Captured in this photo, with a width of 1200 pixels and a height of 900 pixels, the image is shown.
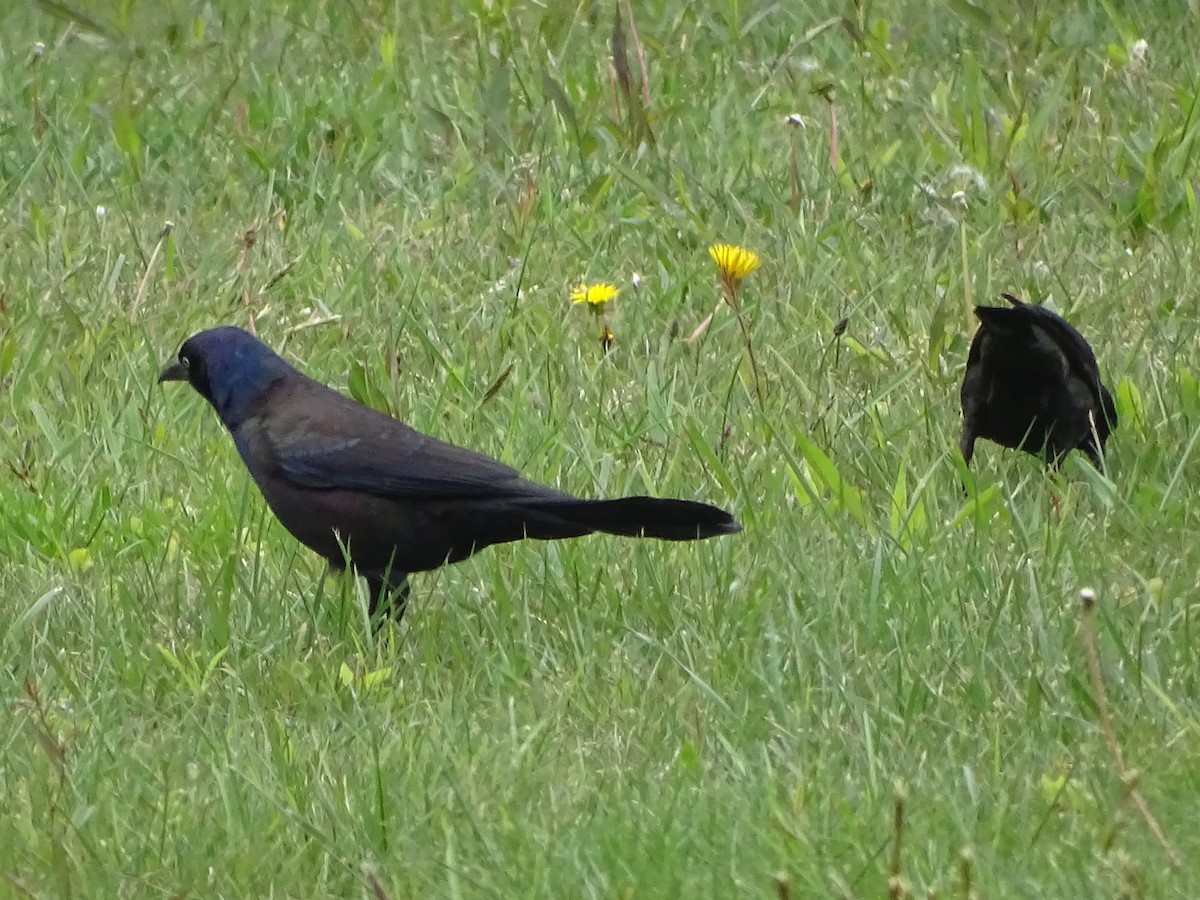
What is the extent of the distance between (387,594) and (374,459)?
0.99 feet

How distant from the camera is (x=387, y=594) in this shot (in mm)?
4348

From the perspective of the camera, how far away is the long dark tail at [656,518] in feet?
13.0

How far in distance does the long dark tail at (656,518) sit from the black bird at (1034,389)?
45.0 inches

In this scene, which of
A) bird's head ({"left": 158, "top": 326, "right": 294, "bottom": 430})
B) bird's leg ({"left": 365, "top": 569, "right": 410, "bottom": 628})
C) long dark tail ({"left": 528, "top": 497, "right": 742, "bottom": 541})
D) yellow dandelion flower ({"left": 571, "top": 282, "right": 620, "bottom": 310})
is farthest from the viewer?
yellow dandelion flower ({"left": 571, "top": 282, "right": 620, "bottom": 310})

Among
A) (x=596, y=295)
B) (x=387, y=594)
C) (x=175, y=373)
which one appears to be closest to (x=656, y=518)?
(x=387, y=594)

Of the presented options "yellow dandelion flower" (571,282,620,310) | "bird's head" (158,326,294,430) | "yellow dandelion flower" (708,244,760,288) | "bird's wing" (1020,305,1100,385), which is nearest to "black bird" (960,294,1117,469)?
"bird's wing" (1020,305,1100,385)

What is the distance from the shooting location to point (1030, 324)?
4.89 meters

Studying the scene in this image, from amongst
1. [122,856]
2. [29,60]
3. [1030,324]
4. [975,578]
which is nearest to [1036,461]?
[1030,324]

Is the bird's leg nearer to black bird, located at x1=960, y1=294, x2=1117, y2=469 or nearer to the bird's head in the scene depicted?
the bird's head

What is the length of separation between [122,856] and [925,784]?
1204 millimetres

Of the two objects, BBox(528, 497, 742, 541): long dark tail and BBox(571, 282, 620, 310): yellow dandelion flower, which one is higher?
BBox(528, 497, 742, 541): long dark tail

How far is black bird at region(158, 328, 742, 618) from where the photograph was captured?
427 cm

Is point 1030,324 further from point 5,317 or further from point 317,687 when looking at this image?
point 5,317

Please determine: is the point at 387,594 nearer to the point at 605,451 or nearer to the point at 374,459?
the point at 374,459
